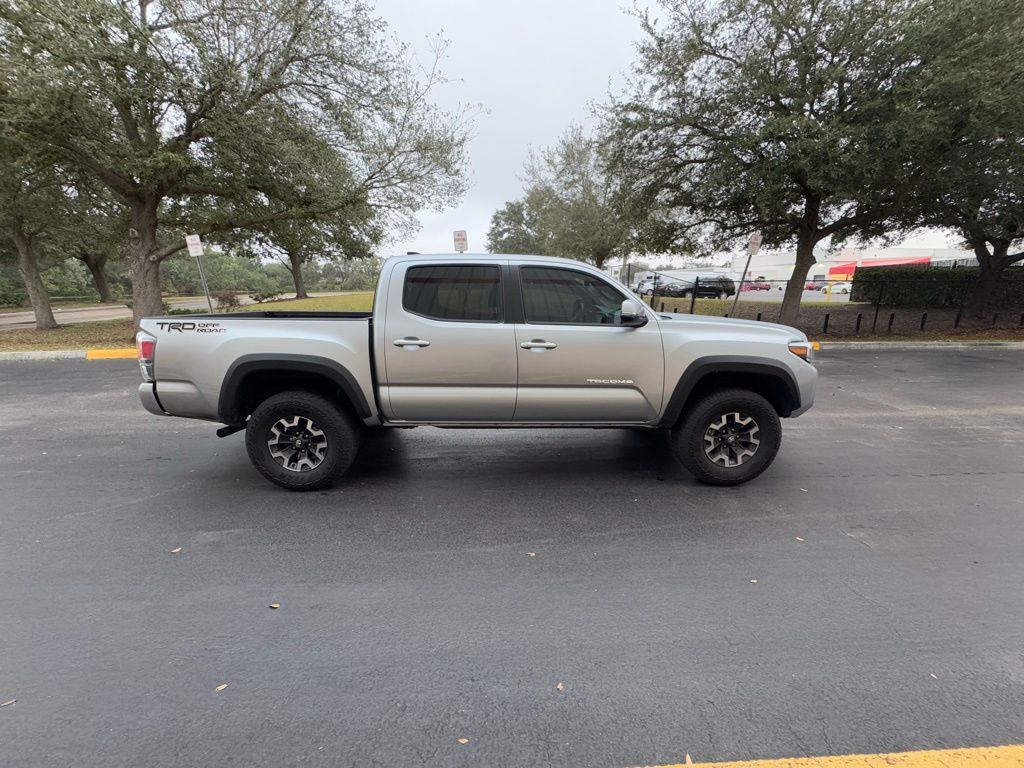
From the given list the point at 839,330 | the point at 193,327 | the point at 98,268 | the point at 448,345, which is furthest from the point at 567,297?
the point at 98,268

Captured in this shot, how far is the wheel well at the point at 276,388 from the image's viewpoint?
437 centimetres

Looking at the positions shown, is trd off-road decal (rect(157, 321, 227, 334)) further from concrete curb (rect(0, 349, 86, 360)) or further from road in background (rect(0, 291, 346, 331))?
road in background (rect(0, 291, 346, 331))

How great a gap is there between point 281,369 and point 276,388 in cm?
39

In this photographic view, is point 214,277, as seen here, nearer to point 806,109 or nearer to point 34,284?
point 34,284

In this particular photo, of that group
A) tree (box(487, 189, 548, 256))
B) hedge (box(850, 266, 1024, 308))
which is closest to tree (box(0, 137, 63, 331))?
hedge (box(850, 266, 1024, 308))

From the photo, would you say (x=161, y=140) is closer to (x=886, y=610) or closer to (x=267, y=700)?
(x=267, y=700)

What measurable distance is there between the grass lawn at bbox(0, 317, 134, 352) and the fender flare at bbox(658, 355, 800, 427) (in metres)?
14.8

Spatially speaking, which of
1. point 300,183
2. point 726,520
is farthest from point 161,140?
point 726,520

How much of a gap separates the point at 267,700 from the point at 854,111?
15071 mm

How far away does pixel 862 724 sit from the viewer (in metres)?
2.13

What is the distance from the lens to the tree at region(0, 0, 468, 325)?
9.75 metres

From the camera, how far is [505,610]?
2861mm

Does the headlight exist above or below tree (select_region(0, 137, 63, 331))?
below

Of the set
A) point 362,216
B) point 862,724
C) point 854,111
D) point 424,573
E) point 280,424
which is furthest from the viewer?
point 362,216
